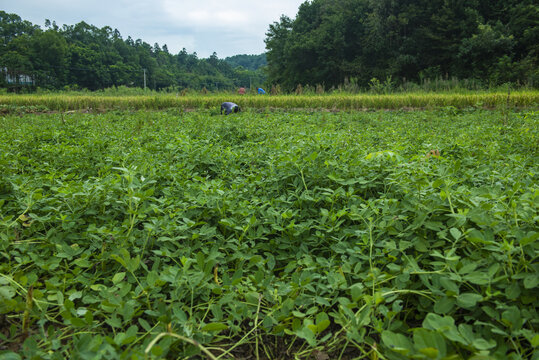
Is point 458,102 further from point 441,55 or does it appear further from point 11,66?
point 11,66

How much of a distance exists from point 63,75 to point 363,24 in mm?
44559

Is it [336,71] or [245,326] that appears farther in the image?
[336,71]

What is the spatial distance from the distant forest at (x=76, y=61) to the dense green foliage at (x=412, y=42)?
9.73 m

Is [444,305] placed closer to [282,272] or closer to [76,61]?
[282,272]

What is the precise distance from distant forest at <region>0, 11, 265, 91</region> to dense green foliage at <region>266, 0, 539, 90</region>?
9729 mm

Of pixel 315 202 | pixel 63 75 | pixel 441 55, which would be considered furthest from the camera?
pixel 63 75

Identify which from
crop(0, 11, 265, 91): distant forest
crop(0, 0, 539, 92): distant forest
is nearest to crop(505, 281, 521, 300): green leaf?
crop(0, 0, 539, 92): distant forest

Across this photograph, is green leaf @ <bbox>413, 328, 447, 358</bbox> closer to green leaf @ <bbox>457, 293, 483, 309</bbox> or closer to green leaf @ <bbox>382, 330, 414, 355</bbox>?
green leaf @ <bbox>382, 330, 414, 355</bbox>

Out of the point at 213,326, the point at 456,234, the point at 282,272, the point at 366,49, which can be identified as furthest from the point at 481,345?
the point at 366,49

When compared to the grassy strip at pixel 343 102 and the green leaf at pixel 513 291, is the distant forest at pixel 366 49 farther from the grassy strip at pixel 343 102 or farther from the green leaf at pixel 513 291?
the green leaf at pixel 513 291

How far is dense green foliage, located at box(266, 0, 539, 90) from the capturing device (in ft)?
74.8

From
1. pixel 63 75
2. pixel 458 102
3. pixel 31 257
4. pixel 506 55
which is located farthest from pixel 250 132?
pixel 63 75

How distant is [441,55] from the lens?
2684 cm

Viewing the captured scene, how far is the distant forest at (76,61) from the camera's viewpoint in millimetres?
42625
